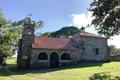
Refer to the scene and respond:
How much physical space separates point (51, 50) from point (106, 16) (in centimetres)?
1929

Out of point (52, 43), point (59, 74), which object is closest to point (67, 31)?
point (52, 43)

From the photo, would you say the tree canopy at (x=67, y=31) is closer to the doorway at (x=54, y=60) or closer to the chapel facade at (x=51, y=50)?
the chapel facade at (x=51, y=50)

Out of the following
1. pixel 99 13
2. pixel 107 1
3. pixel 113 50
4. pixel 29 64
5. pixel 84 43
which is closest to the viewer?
pixel 107 1

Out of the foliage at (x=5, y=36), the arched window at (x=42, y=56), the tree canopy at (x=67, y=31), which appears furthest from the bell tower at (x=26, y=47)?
the tree canopy at (x=67, y=31)

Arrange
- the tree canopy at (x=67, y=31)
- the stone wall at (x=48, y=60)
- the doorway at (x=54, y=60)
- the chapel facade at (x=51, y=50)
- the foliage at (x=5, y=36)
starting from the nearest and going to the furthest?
1. the foliage at (x=5, y=36)
2. the stone wall at (x=48, y=60)
3. the chapel facade at (x=51, y=50)
4. the doorway at (x=54, y=60)
5. the tree canopy at (x=67, y=31)

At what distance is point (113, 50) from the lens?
322 feet

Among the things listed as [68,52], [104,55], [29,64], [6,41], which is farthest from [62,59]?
[6,41]

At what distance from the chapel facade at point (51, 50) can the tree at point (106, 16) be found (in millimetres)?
16602

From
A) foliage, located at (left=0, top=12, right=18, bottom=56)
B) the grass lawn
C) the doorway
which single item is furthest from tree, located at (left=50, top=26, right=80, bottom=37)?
foliage, located at (left=0, top=12, right=18, bottom=56)

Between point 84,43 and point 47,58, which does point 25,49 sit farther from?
point 84,43

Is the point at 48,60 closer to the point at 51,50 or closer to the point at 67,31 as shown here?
the point at 51,50

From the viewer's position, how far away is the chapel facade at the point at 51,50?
1634 inches

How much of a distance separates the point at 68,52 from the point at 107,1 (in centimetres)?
2154

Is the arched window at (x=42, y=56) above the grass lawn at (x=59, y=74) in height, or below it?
above
